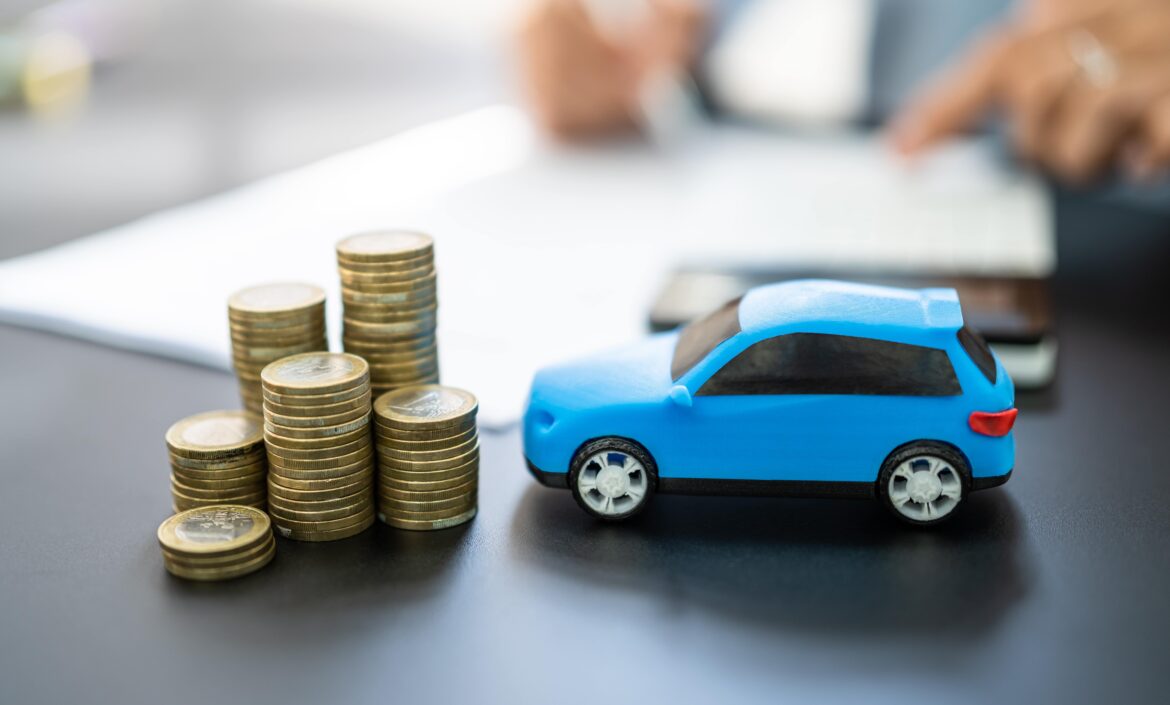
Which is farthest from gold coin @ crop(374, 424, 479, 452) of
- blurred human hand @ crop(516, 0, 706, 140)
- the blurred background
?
blurred human hand @ crop(516, 0, 706, 140)

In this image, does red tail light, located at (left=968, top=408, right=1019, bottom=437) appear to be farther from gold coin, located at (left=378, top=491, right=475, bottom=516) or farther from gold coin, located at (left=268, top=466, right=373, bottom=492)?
gold coin, located at (left=268, top=466, right=373, bottom=492)

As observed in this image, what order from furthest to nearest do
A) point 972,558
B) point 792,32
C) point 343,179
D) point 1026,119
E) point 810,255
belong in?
point 792,32 → point 343,179 → point 1026,119 → point 810,255 → point 972,558

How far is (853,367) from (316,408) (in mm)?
647

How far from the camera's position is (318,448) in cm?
156

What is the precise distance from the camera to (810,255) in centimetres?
261

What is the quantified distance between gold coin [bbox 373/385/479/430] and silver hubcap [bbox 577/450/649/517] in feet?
0.55

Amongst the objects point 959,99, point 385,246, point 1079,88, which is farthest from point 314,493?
point 959,99

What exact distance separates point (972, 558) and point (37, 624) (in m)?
1.08

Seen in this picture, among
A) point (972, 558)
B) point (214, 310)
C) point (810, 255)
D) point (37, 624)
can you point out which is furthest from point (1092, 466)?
point (214, 310)

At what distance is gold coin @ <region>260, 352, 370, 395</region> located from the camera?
1.54m

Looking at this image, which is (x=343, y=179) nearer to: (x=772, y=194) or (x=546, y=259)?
(x=546, y=259)

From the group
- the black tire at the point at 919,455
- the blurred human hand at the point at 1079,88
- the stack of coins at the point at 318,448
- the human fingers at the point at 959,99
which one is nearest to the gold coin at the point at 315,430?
the stack of coins at the point at 318,448

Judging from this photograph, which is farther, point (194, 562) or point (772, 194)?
point (772, 194)

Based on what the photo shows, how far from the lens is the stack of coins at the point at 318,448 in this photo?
5.09ft
